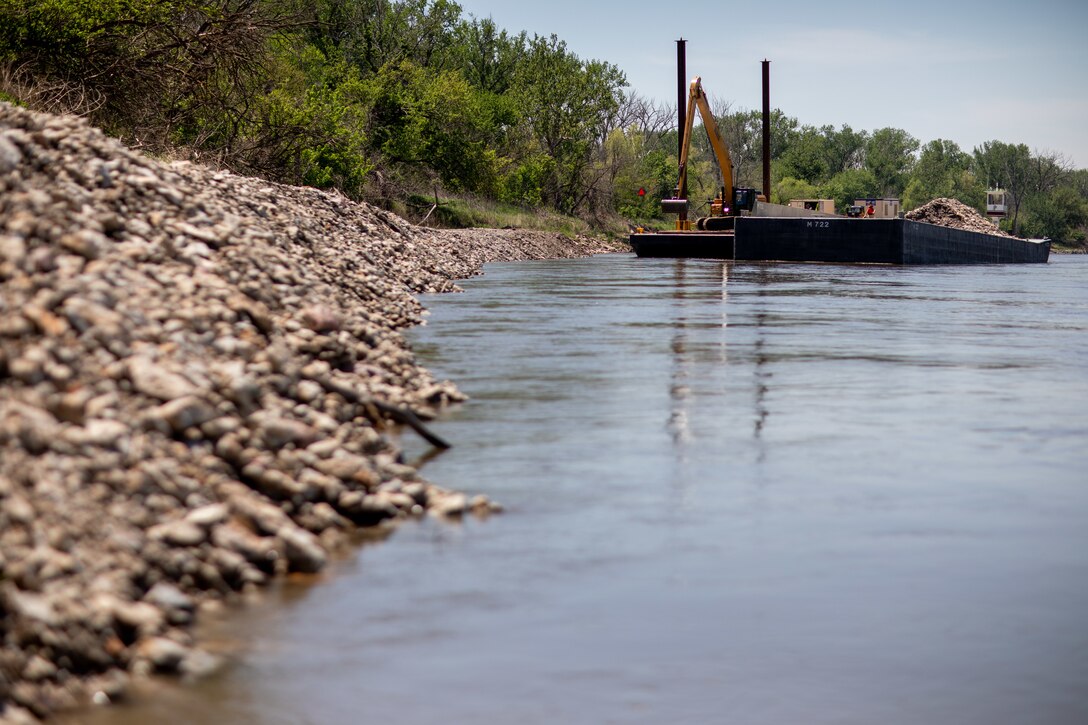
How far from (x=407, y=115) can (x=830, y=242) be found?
76.8 ft

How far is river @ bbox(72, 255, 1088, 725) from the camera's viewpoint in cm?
457

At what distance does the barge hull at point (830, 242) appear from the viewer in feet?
173

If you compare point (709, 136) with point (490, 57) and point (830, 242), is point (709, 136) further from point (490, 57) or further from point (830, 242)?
point (490, 57)

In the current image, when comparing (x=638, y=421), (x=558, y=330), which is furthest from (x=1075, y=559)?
(x=558, y=330)

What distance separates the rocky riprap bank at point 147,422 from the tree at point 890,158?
164 meters

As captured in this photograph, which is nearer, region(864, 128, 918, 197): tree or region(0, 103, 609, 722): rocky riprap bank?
region(0, 103, 609, 722): rocky riprap bank

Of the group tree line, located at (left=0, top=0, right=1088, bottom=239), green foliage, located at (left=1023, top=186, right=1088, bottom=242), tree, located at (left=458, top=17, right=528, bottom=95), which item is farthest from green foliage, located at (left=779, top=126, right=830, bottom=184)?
tree, located at (left=458, top=17, right=528, bottom=95)

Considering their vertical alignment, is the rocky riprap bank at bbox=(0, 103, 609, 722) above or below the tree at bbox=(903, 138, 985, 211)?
below

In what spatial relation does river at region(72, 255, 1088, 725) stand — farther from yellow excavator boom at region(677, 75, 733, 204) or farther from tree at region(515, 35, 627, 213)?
tree at region(515, 35, 627, 213)

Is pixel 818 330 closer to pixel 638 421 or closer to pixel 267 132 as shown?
pixel 638 421

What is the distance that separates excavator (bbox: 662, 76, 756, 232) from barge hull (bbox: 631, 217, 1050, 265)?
265cm

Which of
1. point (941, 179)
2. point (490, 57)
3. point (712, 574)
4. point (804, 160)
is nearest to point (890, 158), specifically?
point (941, 179)

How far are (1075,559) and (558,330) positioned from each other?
42.2ft

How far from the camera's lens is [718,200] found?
64.8 metres
